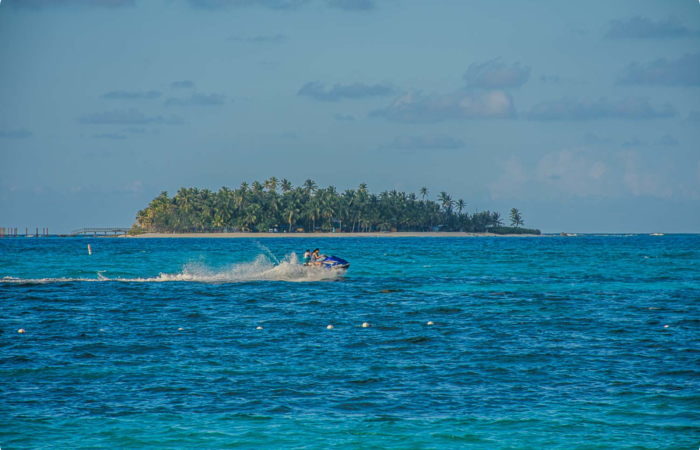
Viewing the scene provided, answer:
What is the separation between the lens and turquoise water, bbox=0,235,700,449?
13.6 meters

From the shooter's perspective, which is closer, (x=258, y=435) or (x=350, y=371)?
Answer: (x=258, y=435)

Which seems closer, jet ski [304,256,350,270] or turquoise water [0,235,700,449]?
turquoise water [0,235,700,449]

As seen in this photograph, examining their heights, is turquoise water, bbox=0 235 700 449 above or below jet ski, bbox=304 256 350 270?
below

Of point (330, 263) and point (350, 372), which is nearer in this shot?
point (350, 372)

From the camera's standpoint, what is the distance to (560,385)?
17016 mm

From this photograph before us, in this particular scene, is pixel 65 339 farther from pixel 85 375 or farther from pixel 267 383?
pixel 267 383

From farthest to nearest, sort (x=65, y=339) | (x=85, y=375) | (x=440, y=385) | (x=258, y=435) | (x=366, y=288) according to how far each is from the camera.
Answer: (x=366, y=288) < (x=65, y=339) < (x=85, y=375) < (x=440, y=385) < (x=258, y=435)

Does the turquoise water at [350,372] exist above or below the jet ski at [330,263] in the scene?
below

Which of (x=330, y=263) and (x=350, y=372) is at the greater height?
(x=330, y=263)

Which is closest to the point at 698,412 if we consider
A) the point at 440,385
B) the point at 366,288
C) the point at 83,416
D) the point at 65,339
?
the point at 440,385

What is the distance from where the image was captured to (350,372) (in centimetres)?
1842

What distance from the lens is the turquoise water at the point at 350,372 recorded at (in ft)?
44.6

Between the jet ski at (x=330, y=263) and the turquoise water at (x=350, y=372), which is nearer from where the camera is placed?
the turquoise water at (x=350, y=372)

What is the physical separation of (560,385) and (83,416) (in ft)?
37.3
